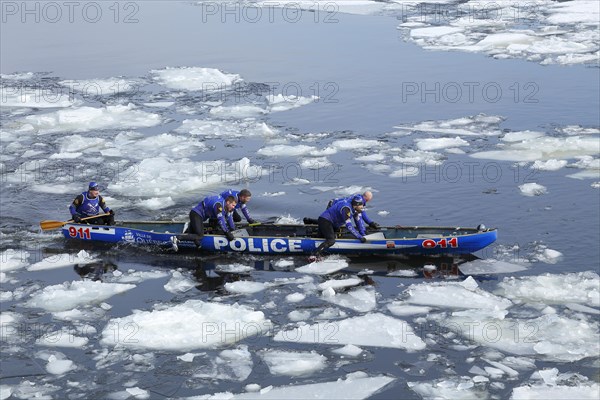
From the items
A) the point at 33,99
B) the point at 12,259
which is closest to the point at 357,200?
the point at 12,259

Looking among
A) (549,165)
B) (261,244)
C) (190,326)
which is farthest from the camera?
(549,165)

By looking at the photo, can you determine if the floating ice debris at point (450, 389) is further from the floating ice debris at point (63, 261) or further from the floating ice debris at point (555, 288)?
the floating ice debris at point (63, 261)

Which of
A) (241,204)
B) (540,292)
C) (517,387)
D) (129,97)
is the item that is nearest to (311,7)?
(129,97)

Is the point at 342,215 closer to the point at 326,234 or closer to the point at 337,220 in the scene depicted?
the point at 337,220

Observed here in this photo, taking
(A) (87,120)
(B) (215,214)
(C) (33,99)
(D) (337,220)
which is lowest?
(D) (337,220)

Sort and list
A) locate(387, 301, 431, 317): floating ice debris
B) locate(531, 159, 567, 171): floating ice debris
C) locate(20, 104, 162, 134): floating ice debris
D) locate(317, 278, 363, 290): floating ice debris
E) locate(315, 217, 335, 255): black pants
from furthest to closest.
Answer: locate(20, 104, 162, 134): floating ice debris
locate(531, 159, 567, 171): floating ice debris
locate(315, 217, 335, 255): black pants
locate(317, 278, 363, 290): floating ice debris
locate(387, 301, 431, 317): floating ice debris

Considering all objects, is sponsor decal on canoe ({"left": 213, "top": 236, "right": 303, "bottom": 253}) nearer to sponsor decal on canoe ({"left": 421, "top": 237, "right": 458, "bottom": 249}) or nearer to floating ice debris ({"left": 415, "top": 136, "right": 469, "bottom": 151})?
sponsor decal on canoe ({"left": 421, "top": 237, "right": 458, "bottom": 249})

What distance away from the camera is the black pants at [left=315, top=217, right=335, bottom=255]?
54.7 ft

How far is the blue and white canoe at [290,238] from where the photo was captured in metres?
16.5

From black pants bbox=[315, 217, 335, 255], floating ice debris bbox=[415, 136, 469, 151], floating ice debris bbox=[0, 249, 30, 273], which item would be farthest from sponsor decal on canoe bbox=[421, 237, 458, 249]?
floating ice debris bbox=[0, 249, 30, 273]

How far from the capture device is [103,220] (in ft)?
59.4

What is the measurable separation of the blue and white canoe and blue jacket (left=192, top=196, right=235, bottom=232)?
27cm

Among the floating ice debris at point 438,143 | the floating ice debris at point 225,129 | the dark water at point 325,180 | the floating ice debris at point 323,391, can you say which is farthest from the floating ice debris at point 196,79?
the floating ice debris at point 323,391

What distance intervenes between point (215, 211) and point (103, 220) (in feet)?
8.66
